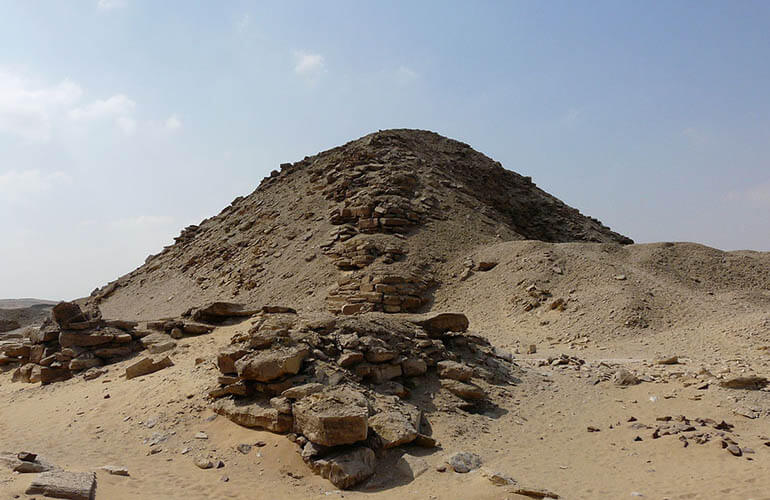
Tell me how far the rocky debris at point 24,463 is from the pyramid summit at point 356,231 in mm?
11460

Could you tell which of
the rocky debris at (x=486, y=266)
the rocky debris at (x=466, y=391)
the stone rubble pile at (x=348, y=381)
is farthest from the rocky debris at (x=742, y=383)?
the rocky debris at (x=486, y=266)

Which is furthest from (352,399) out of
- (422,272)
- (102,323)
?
(422,272)

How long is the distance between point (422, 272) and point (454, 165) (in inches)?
500

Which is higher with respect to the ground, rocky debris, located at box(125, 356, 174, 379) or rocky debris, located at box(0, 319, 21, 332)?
rocky debris, located at box(0, 319, 21, 332)

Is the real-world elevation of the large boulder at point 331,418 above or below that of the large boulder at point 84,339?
below

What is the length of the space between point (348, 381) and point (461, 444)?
1.71m

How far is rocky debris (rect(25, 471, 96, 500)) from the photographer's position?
429cm

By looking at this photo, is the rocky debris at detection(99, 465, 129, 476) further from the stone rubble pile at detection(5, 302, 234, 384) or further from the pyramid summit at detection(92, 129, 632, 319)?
the pyramid summit at detection(92, 129, 632, 319)

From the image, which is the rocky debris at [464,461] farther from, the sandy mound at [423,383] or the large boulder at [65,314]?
the large boulder at [65,314]

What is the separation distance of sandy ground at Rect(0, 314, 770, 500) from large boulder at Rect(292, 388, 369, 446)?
1.19ft

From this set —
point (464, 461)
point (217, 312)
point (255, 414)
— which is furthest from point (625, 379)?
point (217, 312)

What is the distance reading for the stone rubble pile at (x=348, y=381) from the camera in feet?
19.3

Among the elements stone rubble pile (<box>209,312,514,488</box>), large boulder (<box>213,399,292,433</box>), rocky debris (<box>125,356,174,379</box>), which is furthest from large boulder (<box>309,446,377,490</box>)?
rocky debris (<box>125,356,174,379</box>)

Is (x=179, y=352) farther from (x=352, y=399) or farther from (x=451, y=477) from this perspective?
(x=451, y=477)
